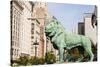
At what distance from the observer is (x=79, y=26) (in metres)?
2.67

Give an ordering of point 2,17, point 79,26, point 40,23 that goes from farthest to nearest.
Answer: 1. point 79,26
2. point 40,23
3. point 2,17

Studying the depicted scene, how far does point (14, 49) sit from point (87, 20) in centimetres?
97

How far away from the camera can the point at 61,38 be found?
261 centimetres

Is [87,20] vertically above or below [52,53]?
above

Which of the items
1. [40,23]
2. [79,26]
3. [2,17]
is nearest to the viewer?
[2,17]

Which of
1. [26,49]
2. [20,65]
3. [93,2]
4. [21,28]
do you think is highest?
[93,2]

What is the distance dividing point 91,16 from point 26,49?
0.91m

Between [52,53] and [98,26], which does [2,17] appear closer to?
[52,53]

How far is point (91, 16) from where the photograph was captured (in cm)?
275

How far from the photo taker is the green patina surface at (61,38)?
101 inches

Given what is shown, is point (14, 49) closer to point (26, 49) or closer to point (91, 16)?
point (26, 49)

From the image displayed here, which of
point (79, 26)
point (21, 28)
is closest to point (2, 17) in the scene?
point (21, 28)

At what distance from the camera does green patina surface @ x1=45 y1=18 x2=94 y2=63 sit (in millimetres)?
2553

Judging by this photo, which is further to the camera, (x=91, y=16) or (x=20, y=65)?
(x=91, y=16)
